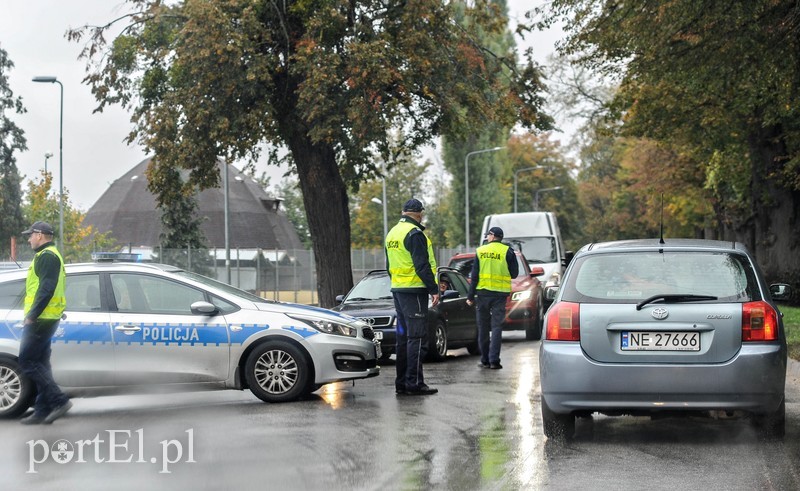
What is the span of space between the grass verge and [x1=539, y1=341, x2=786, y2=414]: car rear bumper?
6461 mm

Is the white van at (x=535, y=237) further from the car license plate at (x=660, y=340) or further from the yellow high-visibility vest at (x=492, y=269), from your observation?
the car license plate at (x=660, y=340)

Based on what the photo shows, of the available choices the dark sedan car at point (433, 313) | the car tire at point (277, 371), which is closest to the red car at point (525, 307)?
the dark sedan car at point (433, 313)

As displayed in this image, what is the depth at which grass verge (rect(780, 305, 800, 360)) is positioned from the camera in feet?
49.0

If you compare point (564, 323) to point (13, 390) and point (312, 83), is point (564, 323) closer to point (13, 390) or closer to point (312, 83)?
point (13, 390)

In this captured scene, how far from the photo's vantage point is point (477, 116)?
23.7 m

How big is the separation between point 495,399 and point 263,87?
12607 mm

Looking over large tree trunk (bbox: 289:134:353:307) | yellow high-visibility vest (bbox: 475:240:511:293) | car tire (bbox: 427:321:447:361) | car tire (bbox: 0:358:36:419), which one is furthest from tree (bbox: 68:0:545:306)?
car tire (bbox: 0:358:36:419)

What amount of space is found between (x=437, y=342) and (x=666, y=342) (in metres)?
8.14

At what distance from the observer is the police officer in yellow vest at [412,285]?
37.9 ft

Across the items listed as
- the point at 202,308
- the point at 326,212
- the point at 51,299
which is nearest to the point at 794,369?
the point at 202,308

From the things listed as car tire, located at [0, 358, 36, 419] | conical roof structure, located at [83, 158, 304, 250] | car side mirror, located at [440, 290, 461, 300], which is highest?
conical roof structure, located at [83, 158, 304, 250]

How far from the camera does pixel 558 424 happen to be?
853cm

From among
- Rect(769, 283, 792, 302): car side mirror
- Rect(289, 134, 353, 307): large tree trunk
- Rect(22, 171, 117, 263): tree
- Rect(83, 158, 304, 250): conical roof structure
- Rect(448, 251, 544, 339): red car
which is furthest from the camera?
Rect(83, 158, 304, 250): conical roof structure

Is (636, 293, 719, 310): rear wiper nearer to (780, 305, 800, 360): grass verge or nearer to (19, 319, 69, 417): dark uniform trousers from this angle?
(19, 319, 69, 417): dark uniform trousers
